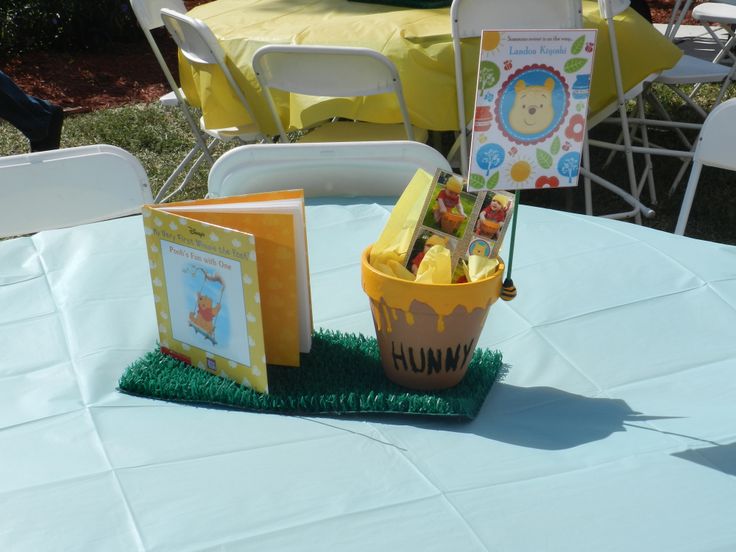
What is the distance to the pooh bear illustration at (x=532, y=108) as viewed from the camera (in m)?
1.28

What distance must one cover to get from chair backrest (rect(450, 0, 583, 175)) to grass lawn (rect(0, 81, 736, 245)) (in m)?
1.05

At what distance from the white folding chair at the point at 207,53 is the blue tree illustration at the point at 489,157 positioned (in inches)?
92.1

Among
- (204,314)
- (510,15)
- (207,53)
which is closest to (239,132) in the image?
(207,53)

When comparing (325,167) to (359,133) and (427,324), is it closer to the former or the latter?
(427,324)

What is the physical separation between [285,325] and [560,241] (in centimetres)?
77

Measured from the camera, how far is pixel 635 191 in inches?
160

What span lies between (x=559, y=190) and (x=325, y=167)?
3.01 m

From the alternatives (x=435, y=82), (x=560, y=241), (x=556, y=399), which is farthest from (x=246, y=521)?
(x=435, y=82)

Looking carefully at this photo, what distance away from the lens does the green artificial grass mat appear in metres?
1.33

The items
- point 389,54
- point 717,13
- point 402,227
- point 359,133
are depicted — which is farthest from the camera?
point 717,13

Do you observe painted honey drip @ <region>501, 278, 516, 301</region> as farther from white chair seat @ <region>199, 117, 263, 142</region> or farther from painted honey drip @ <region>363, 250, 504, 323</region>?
white chair seat @ <region>199, 117, 263, 142</region>

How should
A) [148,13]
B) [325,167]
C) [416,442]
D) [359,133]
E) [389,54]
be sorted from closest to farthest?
[416,442], [325,167], [389,54], [359,133], [148,13]

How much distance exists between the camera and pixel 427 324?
1301mm

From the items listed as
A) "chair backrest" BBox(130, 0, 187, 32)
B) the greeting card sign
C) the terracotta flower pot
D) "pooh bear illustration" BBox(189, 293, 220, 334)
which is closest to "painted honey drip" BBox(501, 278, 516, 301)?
the terracotta flower pot
